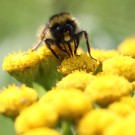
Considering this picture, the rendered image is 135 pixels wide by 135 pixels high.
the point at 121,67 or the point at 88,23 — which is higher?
the point at 88,23

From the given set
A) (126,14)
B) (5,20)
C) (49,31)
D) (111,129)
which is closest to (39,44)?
(49,31)

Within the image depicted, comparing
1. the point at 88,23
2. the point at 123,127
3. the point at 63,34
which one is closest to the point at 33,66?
the point at 63,34

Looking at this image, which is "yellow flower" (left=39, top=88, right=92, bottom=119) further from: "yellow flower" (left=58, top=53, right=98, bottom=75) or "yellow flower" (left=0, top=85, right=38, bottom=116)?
"yellow flower" (left=58, top=53, right=98, bottom=75)

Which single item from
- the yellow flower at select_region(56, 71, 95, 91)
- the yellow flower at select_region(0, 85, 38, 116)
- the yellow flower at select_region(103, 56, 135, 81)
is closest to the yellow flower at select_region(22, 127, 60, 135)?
the yellow flower at select_region(0, 85, 38, 116)

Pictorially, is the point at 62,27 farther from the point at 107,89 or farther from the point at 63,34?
the point at 107,89

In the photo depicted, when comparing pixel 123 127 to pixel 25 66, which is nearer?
pixel 123 127

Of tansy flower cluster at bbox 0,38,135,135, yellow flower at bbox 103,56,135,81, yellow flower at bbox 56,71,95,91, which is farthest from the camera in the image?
yellow flower at bbox 103,56,135,81

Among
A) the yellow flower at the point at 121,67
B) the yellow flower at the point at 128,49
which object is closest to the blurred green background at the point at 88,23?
the yellow flower at the point at 128,49

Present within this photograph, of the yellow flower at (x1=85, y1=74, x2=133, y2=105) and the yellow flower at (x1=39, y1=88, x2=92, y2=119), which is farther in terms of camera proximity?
the yellow flower at (x1=85, y1=74, x2=133, y2=105)
